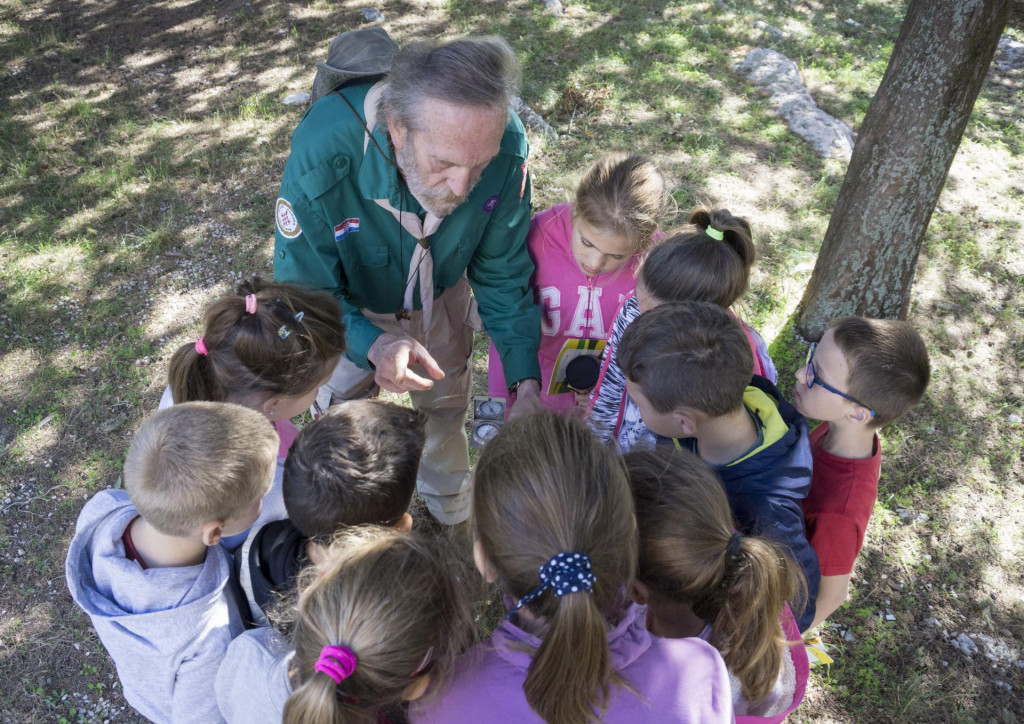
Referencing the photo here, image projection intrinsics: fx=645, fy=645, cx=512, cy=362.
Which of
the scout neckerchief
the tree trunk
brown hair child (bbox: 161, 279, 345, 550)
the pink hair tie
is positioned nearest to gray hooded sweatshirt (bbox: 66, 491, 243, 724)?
brown hair child (bbox: 161, 279, 345, 550)

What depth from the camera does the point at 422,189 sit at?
2.10 meters

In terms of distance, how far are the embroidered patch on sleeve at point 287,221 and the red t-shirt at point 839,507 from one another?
1.88 m

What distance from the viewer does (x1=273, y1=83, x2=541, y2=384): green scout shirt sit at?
2107 millimetres

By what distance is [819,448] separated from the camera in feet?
6.91

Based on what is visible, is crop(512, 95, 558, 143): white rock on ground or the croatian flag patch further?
crop(512, 95, 558, 143): white rock on ground

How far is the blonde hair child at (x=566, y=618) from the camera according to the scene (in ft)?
4.00

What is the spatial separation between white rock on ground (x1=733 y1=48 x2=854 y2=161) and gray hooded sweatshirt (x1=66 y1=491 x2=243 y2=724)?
17.5 ft

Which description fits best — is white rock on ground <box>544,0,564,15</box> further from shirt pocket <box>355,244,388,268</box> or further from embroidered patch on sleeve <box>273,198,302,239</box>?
embroidered patch on sleeve <box>273,198,302,239</box>

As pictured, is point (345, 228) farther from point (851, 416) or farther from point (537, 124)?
point (537, 124)

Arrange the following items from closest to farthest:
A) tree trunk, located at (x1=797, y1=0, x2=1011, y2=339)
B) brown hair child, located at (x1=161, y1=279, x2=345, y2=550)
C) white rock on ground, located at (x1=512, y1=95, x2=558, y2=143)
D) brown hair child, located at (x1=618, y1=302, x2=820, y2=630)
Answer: brown hair child, located at (x1=618, y1=302, x2=820, y2=630) < brown hair child, located at (x1=161, y1=279, x2=345, y2=550) < tree trunk, located at (x1=797, y1=0, x2=1011, y2=339) < white rock on ground, located at (x1=512, y1=95, x2=558, y2=143)

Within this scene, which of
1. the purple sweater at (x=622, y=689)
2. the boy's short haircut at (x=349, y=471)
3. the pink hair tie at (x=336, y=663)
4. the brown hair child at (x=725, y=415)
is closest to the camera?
the pink hair tie at (x=336, y=663)

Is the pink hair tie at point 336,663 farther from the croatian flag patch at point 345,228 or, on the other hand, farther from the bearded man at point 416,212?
the croatian flag patch at point 345,228

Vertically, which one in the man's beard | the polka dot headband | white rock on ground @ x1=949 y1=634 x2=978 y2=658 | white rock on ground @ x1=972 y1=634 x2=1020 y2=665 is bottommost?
white rock on ground @ x1=949 y1=634 x2=978 y2=658

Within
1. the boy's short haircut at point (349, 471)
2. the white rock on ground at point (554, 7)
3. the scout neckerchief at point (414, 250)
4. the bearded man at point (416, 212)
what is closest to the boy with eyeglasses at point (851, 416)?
the bearded man at point (416, 212)
